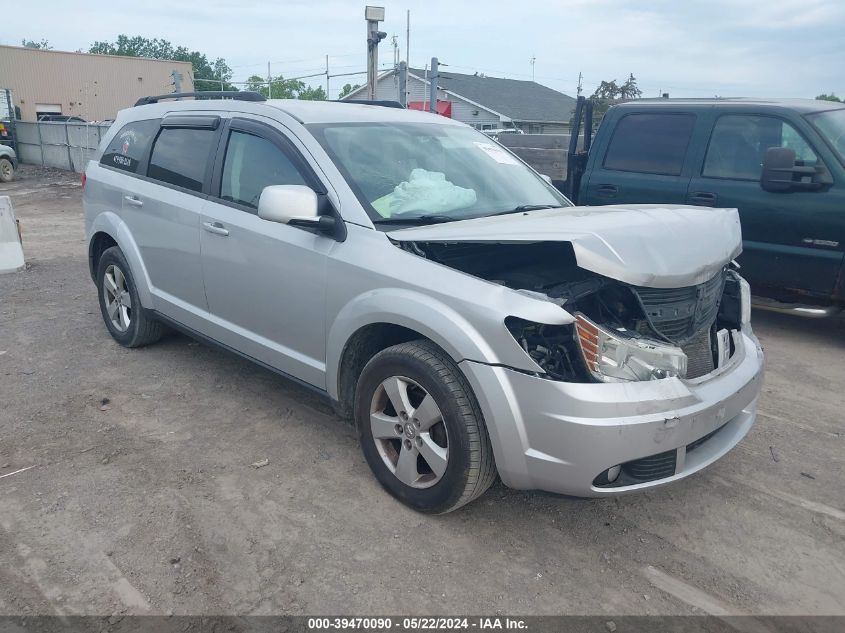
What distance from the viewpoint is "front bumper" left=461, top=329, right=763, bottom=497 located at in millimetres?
2559

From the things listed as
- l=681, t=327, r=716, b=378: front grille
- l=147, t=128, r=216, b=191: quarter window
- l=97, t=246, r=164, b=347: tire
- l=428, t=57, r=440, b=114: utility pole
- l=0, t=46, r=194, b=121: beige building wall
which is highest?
l=0, t=46, r=194, b=121: beige building wall

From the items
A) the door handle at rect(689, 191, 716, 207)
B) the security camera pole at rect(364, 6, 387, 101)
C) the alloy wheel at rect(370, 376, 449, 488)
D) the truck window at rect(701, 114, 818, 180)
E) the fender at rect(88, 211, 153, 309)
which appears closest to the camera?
the alloy wheel at rect(370, 376, 449, 488)

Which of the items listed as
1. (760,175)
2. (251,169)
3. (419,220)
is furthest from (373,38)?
(419,220)

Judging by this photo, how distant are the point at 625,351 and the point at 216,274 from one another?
247 cm

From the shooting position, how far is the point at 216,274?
4.05 m

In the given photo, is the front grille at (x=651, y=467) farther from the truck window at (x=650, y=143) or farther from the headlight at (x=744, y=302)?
the truck window at (x=650, y=143)

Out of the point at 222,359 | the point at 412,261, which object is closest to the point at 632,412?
the point at 412,261

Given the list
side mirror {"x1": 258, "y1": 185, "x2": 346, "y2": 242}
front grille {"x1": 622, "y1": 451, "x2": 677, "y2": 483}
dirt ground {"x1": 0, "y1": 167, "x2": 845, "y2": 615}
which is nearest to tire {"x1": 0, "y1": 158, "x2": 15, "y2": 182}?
dirt ground {"x1": 0, "y1": 167, "x2": 845, "y2": 615}

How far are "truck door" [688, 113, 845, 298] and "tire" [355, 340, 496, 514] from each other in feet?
12.9

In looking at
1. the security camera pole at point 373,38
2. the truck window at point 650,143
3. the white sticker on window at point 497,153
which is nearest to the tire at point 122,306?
the white sticker on window at point 497,153

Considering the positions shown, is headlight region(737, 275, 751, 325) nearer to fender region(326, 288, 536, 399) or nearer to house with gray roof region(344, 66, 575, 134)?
fender region(326, 288, 536, 399)

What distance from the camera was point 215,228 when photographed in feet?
13.1

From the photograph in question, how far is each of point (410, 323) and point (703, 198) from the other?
4011mm

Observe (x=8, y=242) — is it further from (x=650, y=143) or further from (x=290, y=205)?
(x=650, y=143)
